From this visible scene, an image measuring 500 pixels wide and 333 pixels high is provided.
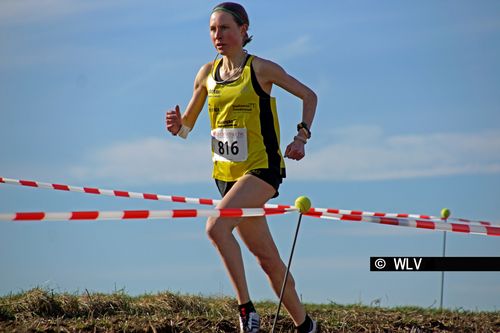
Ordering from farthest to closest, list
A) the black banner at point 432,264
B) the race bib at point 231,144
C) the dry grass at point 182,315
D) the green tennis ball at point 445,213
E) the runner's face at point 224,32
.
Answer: the green tennis ball at point 445,213
the black banner at point 432,264
the dry grass at point 182,315
the runner's face at point 224,32
the race bib at point 231,144

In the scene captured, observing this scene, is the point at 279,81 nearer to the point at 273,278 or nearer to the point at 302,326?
the point at 273,278

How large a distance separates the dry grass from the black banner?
616 millimetres

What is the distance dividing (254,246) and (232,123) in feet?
3.43

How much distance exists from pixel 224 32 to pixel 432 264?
371 centimetres

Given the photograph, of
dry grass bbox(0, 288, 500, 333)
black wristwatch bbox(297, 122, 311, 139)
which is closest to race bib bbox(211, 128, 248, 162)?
black wristwatch bbox(297, 122, 311, 139)

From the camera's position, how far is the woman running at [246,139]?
684cm

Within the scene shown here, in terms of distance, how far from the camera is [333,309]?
10.1 metres

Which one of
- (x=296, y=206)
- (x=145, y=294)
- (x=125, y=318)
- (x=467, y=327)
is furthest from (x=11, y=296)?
(x=467, y=327)

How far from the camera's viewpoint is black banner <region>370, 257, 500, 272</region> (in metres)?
8.76

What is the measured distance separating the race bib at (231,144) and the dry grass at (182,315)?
1747 mm

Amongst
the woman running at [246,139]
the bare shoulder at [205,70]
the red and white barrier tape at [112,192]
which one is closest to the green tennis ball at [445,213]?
the red and white barrier tape at [112,192]

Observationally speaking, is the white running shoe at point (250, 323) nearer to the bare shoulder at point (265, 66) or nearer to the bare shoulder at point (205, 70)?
Answer: the bare shoulder at point (265, 66)

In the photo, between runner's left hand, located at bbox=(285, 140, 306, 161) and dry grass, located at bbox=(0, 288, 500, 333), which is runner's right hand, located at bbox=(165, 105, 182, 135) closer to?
runner's left hand, located at bbox=(285, 140, 306, 161)

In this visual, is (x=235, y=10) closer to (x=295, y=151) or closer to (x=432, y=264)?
(x=295, y=151)
